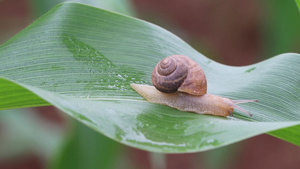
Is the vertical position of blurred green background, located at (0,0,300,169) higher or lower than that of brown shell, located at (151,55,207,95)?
lower

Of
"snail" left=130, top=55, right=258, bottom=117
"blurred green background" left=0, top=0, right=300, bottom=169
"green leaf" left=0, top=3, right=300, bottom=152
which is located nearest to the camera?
"green leaf" left=0, top=3, right=300, bottom=152

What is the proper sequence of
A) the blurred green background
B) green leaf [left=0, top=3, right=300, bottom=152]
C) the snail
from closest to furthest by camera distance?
green leaf [left=0, top=3, right=300, bottom=152] → the snail → the blurred green background

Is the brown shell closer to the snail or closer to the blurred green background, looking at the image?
the snail

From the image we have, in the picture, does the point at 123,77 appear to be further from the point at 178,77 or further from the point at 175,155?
the point at 175,155

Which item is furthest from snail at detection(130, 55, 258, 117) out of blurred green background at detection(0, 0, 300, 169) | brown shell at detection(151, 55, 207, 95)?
blurred green background at detection(0, 0, 300, 169)

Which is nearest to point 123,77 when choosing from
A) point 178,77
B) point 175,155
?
point 178,77

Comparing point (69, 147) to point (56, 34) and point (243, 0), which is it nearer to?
point (56, 34)

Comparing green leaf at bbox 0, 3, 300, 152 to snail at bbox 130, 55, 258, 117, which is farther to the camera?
snail at bbox 130, 55, 258, 117
